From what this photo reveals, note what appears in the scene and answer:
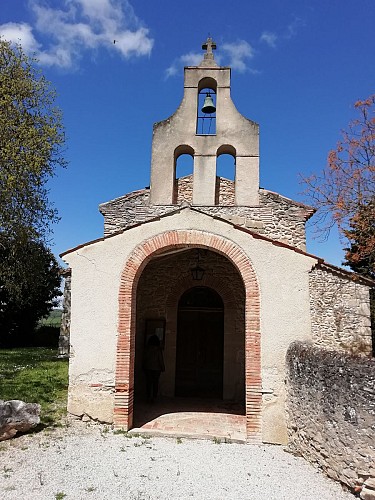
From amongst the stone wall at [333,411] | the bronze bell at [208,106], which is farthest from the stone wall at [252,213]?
the stone wall at [333,411]

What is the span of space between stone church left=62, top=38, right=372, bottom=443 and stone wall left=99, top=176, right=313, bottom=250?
32mm

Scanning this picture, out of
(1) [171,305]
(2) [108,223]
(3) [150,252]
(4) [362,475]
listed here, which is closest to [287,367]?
(4) [362,475]

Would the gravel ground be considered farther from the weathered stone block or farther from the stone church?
the stone church

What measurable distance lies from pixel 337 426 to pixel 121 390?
374cm

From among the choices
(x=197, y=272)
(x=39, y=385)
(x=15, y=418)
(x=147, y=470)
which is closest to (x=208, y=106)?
(x=197, y=272)

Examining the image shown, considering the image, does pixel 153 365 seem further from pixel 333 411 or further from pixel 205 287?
pixel 333 411

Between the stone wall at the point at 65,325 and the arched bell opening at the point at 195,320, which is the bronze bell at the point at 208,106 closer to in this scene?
the arched bell opening at the point at 195,320

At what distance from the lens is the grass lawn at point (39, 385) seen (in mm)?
7860

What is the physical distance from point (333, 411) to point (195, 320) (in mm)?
5767

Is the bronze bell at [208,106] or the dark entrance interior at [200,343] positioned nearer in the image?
the dark entrance interior at [200,343]

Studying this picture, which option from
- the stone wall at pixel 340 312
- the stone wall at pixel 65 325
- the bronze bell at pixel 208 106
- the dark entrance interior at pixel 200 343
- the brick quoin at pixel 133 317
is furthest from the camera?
the stone wall at pixel 65 325

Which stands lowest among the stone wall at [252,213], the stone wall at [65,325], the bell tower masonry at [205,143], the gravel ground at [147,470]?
the gravel ground at [147,470]

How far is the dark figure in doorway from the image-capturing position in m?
9.23

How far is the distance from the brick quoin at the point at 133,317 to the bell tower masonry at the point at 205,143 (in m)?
3.39
